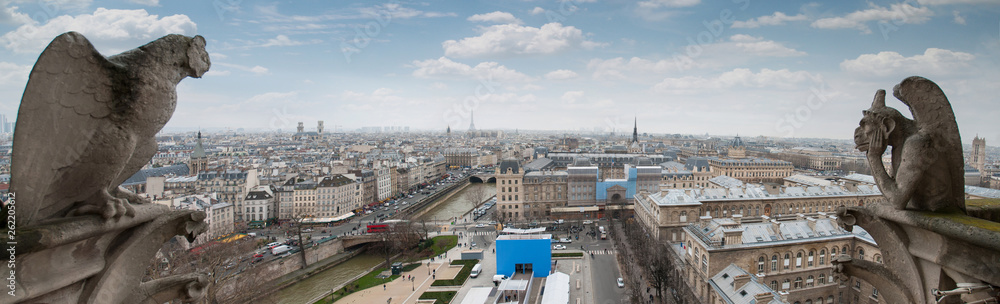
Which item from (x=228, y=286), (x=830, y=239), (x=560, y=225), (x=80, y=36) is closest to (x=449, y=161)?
(x=560, y=225)

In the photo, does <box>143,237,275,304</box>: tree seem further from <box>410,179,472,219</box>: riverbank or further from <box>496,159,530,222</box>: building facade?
<box>496,159,530,222</box>: building facade

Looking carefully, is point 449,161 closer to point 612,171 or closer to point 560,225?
Answer: point 612,171

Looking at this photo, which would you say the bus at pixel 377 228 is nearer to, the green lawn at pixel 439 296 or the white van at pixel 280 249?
the white van at pixel 280 249

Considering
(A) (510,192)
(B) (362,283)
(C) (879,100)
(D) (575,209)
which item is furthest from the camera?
(A) (510,192)

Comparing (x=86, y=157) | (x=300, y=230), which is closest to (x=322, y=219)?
(x=300, y=230)

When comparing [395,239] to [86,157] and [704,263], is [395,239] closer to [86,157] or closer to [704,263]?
[704,263]

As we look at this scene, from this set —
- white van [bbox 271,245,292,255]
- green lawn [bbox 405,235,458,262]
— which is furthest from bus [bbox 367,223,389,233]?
white van [bbox 271,245,292,255]
